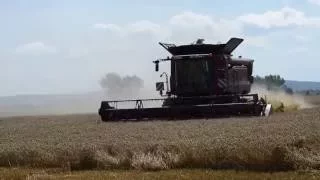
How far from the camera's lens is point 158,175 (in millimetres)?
13195

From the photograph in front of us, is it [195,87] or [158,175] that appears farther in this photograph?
[195,87]

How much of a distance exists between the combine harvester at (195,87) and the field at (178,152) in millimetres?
Answer: 6057

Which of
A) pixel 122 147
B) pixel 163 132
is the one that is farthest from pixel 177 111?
pixel 122 147

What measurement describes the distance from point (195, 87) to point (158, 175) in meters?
13.5

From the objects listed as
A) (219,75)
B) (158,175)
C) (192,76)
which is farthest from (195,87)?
(158,175)

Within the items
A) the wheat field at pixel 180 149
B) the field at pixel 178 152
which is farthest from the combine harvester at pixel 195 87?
the field at pixel 178 152

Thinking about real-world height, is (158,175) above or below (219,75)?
below

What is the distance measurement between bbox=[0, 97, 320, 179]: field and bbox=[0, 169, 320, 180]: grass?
23 millimetres

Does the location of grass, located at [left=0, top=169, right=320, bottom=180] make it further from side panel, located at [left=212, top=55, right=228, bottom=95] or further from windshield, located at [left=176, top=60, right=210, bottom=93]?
side panel, located at [left=212, top=55, right=228, bottom=95]

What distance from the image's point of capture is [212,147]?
1455cm

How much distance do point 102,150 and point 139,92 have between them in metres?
50.2

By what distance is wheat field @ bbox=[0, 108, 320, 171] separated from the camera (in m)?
13.9

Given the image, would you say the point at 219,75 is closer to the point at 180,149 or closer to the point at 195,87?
the point at 195,87

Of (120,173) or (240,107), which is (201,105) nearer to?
(240,107)
